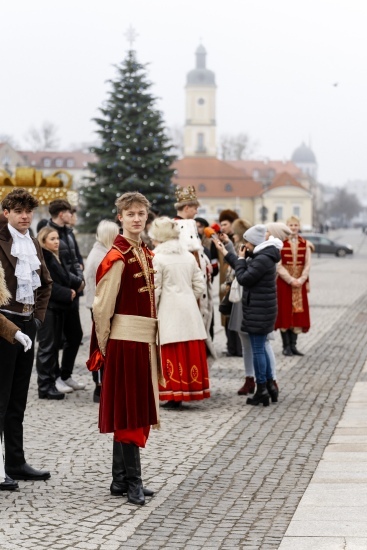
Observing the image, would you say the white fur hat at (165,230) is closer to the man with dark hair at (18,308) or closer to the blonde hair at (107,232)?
the blonde hair at (107,232)

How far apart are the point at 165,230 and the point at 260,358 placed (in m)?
1.41

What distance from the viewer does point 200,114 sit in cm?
15488

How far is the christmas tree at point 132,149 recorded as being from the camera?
4231 cm

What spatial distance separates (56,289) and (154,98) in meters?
32.3

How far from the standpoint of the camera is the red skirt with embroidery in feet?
33.3

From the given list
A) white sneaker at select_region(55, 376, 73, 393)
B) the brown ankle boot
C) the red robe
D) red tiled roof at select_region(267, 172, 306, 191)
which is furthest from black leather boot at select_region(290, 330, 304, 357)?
red tiled roof at select_region(267, 172, 306, 191)

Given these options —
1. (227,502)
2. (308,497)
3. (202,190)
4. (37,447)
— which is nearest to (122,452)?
(227,502)

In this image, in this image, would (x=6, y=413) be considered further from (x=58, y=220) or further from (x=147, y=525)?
(x=58, y=220)

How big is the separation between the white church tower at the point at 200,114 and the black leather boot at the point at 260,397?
14183 cm

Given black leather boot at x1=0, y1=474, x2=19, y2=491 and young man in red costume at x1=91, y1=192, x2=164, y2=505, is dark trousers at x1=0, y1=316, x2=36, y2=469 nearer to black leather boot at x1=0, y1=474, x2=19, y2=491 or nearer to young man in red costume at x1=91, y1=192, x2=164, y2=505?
black leather boot at x1=0, y1=474, x2=19, y2=491

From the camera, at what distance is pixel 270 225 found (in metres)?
11.5

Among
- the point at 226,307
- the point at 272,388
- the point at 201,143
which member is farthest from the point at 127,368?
the point at 201,143

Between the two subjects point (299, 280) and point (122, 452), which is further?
point (299, 280)

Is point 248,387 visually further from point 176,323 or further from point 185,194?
point 185,194
